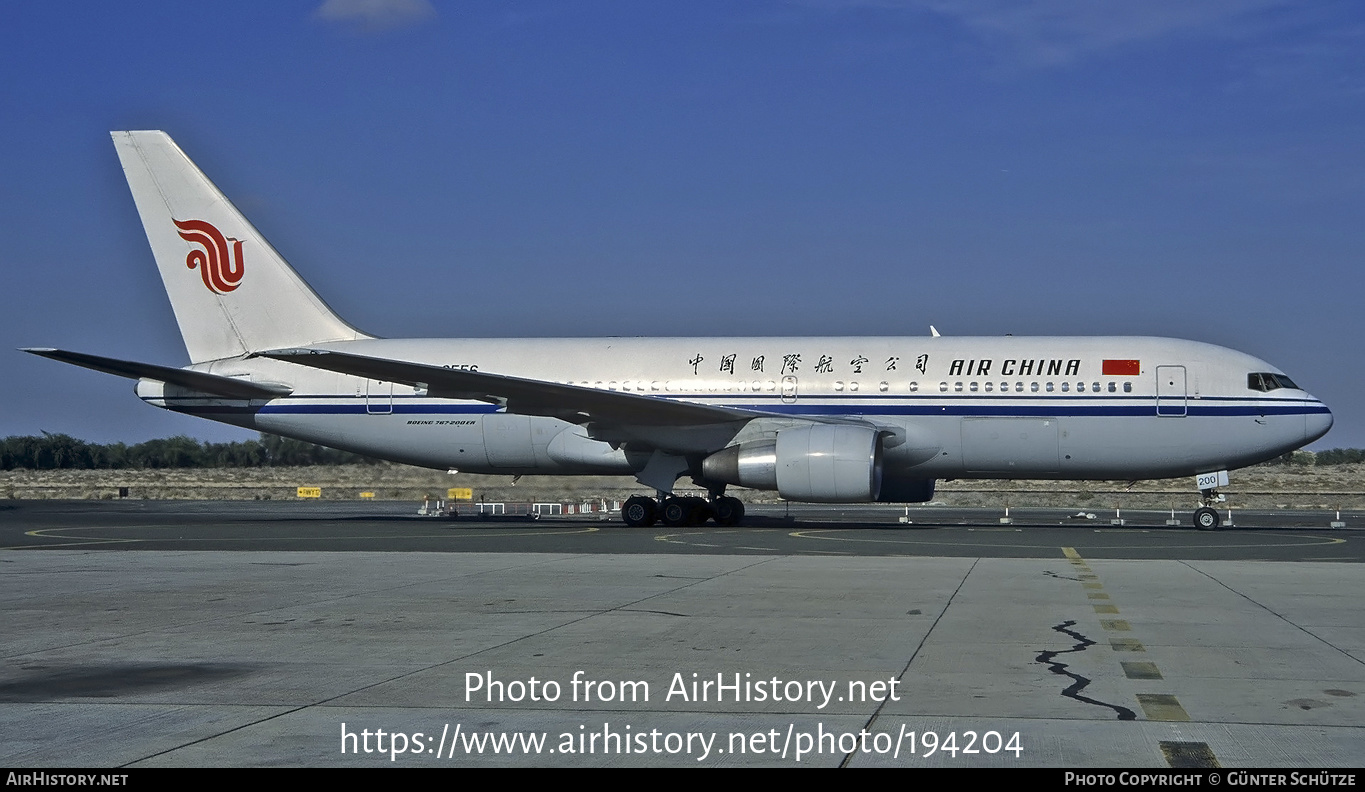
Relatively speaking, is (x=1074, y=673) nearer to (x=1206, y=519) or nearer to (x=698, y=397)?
(x=1206, y=519)

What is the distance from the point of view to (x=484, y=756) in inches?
220

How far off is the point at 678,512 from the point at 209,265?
40.3ft

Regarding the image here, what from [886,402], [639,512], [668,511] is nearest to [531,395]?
[639,512]

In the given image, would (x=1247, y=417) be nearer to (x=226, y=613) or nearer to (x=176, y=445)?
(x=226, y=613)

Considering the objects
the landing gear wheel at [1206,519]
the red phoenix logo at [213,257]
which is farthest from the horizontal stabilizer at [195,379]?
the landing gear wheel at [1206,519]

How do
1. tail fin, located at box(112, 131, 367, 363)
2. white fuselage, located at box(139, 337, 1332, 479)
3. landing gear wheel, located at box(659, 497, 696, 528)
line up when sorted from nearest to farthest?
white fuselage, located at box(139, 337, 1332, 479), landing gear wheel, located at box(659, 497, 696, 528), tail fin, located at box(112, 131, 367, 363)

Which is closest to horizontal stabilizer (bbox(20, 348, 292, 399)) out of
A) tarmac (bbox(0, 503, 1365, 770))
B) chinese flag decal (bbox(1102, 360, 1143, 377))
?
tarmac (bbox(0, 503, 1365, 770))

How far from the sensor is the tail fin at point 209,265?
2841cm

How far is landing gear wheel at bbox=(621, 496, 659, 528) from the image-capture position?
2561 centimetres

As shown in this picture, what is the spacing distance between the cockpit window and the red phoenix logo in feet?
70.8

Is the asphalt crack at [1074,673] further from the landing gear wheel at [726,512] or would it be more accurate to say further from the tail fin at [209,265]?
the tail fin at [209,265]

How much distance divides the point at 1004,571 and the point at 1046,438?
1025cm

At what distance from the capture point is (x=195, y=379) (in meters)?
27.2

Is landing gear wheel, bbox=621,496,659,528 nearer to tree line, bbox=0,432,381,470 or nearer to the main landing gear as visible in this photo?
the main landing gear
